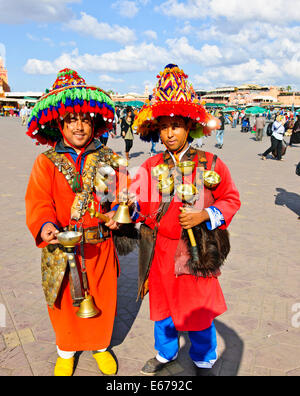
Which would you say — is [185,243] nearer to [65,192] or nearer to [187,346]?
[65,192]

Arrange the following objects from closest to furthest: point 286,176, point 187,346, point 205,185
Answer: point 205,185 → point 187,346 → point 286,176

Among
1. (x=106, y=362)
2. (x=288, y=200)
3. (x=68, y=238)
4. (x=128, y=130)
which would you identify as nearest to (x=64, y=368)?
(x=106, y=362)

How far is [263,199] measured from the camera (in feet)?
28.1

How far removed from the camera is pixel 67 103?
2443mm

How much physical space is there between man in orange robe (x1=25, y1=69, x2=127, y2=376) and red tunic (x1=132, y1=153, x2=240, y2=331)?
12.2 inches

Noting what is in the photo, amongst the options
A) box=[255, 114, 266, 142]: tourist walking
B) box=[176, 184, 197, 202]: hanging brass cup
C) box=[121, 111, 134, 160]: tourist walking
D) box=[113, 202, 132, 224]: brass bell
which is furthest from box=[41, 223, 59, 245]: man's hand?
box=[255, 114, 266, 142]: tourist walking

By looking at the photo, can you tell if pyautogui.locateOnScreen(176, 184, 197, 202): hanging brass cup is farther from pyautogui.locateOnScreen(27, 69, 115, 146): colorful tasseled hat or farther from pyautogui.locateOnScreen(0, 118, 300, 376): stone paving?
pyautogui.locateOnScreen(0, 118, 300, 376): stone paving

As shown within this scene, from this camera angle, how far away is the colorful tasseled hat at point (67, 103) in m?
2.45

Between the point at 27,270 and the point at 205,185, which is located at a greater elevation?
the point at 205,185

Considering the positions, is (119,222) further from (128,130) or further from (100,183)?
(128,130)

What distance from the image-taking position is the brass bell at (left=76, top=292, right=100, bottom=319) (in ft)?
8.21

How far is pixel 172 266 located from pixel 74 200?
95 centimetres
